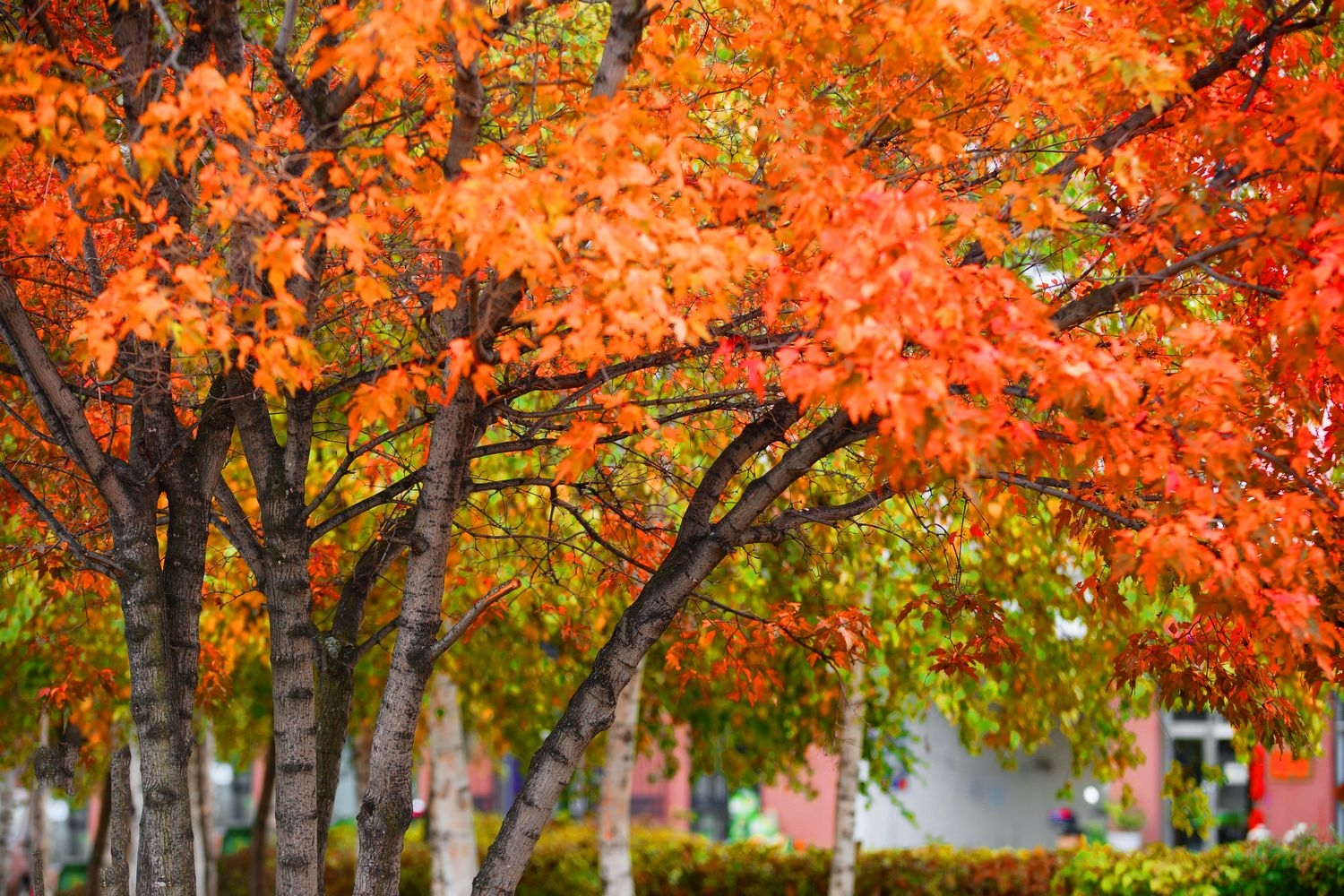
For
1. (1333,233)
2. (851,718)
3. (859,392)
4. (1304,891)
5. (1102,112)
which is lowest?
(1304,891)

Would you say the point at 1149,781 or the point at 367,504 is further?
the point at 1149,781

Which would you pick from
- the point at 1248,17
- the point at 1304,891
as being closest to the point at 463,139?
the point at 1248,17

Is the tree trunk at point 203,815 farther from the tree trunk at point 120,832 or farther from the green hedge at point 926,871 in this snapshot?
the tree trunk at point 120,832

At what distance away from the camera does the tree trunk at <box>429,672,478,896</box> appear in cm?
1116

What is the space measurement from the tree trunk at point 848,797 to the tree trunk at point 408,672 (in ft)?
19.7

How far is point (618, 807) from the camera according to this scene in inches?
416

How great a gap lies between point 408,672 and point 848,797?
21.7 feet

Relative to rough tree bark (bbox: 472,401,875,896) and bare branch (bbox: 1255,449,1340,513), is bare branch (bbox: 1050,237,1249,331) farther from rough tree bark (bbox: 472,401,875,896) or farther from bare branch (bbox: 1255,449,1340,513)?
rough tree bark (bbox: 472,401,875,896)

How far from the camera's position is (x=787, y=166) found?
174 inches

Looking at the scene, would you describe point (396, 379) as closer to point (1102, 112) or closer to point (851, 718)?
point (1102, 112)

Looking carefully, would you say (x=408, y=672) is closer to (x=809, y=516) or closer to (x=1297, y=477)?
(x=809, y=516)

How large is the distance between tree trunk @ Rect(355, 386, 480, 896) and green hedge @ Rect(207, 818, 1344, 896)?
7231 millimetres

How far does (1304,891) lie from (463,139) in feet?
30.4

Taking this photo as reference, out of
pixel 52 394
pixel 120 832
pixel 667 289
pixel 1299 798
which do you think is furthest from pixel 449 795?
pixel 1299 798
